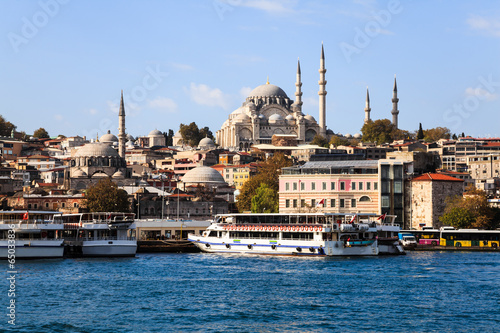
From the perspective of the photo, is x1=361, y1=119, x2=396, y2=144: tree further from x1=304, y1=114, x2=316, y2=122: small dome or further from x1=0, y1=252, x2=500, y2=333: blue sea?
x1=0, y1=252, x2=500, y2=333: blue sea

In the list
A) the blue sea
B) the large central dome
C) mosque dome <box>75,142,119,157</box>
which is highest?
the large central dome

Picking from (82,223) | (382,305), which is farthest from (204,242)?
(382,305)

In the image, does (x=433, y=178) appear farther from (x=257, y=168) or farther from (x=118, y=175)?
(x=257, y=168)

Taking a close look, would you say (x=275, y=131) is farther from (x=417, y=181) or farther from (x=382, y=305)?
(x=382, y=305)

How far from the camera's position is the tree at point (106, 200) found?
57.6 m

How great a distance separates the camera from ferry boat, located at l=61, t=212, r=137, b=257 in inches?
1592

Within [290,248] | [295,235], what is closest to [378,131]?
[295,235]

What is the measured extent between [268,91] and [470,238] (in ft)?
296

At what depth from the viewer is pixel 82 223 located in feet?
136

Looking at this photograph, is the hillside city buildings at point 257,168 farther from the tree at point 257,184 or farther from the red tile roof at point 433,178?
the tree at point 257,184

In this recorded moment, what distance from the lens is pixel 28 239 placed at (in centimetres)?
3809

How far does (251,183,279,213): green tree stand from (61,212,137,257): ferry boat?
66.6ft

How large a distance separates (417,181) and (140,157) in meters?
65.5

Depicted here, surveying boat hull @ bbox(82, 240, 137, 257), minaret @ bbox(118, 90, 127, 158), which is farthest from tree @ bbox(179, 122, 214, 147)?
boat hull @ bbox(82, 240, 137, 257)
